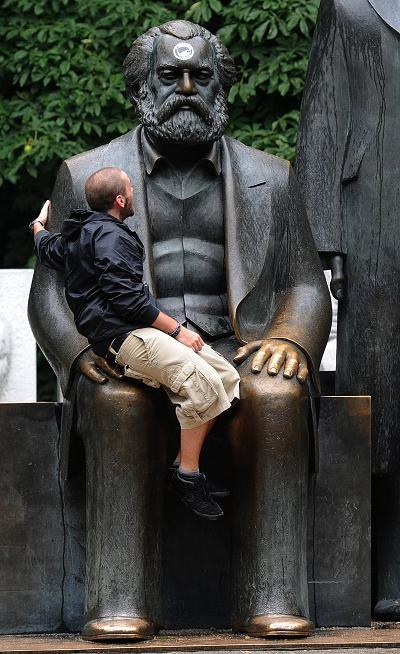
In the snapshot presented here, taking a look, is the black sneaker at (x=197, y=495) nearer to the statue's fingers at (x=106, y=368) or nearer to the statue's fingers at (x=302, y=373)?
the statue's fingers at (x=106, y=368)

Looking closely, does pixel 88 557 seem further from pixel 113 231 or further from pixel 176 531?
pixel 113 231

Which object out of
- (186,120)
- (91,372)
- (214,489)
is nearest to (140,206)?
(186,120)

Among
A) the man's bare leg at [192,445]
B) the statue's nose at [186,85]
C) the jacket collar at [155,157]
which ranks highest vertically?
the statue's nose at [186,85]

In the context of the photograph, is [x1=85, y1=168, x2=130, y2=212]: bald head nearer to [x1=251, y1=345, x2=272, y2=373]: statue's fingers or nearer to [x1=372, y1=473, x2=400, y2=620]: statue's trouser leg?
[x1=251, y1=345, x2=272, y2=373]: statue's fingers

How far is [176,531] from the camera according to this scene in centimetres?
870

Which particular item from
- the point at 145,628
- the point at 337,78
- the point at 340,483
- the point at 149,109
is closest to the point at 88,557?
the point at 145,628

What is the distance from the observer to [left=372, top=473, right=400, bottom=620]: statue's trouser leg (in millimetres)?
9195

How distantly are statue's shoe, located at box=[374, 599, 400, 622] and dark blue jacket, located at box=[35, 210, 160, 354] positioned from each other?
1.75 meters

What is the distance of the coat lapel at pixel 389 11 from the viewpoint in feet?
30.3

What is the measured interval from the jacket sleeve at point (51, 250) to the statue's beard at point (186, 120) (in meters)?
0.69

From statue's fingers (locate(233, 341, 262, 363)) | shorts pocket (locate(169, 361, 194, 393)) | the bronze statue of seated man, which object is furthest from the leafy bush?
shorts pocket (locate(169, 361, 194, 393))

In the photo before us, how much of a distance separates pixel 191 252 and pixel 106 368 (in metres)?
0.77

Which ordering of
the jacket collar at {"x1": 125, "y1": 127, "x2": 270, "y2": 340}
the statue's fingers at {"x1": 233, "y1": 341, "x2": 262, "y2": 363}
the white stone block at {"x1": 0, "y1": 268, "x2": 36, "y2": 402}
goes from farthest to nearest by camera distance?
the white stone block at {"x1": 0, "y1": 268, "x2": 36, "y2": 402}, the jacket collar at {"x1": 125, "y1": 127, "x2": 270, "y2": 340}, the statue's fingers at {"x1": 233, "y1": 341, "x2": 262, "y2": 363}

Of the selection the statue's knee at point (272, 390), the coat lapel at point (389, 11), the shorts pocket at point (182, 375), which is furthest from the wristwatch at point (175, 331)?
the coat lapel at point (389, 11)
